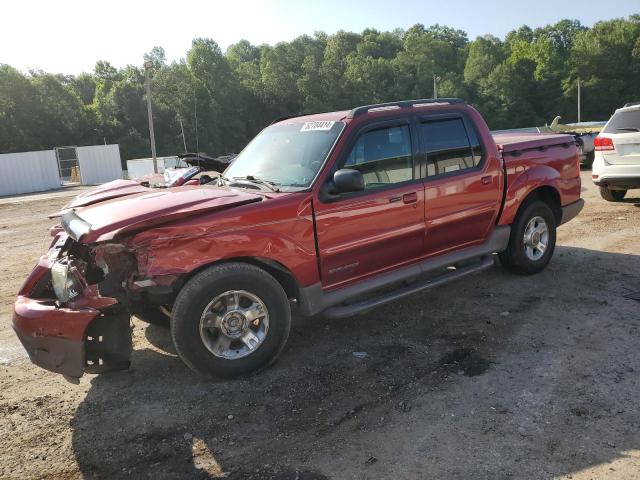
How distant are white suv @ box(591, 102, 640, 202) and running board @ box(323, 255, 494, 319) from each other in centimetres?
506

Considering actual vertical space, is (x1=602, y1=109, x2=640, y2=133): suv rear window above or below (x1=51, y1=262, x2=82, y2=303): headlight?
above

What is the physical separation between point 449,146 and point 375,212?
1.23m

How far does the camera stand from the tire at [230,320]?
11.9 feet

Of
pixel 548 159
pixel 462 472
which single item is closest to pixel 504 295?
pixel 548 159

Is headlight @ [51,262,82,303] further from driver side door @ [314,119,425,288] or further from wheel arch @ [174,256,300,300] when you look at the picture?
driver side door @ [314,119,425,288]

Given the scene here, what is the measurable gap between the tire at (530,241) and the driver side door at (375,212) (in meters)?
1.52

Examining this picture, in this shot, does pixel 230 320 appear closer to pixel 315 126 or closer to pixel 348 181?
pixel 348 181

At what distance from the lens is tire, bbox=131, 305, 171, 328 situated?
4.00 meters

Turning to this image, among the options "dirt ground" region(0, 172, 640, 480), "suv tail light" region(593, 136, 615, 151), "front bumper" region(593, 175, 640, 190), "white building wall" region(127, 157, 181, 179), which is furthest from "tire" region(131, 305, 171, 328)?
"white building wall" region(127, 157, 181, 179)

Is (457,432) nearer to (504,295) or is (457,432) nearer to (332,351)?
(332,351)

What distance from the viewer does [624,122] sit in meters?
9.05

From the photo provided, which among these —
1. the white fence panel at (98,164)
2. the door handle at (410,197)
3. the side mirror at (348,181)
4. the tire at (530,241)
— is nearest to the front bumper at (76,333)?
the side mirror at (348,181)

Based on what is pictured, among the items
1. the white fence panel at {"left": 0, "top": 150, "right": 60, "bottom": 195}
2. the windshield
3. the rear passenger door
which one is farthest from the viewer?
the white fence panel at {"left": 0, "top": 150, "right": 60, "bottom": 195}

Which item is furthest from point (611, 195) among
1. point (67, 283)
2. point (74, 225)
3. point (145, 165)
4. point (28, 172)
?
point (28, 172)
